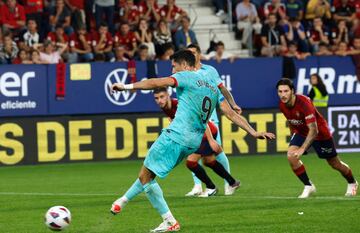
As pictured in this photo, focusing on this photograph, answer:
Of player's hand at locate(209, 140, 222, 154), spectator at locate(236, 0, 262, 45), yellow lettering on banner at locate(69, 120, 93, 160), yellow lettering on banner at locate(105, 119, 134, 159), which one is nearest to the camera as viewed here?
player's hand at locate(209, 140, 222, 154)

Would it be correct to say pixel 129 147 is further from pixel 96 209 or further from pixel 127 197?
pixel 127 197

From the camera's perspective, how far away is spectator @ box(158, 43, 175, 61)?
2617 centimetres

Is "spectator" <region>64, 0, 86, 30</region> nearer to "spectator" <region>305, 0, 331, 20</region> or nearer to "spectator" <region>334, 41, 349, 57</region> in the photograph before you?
"spectator" <region>305, 0, 331, 20</region>

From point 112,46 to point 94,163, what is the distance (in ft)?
10.6

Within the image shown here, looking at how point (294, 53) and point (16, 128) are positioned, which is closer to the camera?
point (16, 128)

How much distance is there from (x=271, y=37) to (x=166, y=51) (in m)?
3.50

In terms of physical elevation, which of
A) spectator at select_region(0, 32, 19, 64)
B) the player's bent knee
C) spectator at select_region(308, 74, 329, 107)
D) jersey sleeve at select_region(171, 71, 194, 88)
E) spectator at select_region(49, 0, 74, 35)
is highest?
jersey sleeve at select_region(171, 71, 194, 88)

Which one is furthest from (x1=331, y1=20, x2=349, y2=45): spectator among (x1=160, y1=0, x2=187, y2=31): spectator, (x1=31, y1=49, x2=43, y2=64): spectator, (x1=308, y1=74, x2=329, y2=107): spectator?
(x1=31, y1=49, x2=43, y2=64): spectator

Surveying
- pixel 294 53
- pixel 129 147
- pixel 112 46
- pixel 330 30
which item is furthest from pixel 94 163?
pixel 330 30

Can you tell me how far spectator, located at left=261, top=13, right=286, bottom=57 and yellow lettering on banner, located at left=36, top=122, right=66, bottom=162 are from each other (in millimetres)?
6099

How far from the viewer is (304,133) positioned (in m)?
16.5

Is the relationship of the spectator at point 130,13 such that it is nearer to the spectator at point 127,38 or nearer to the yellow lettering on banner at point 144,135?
the spectator at point 127,38

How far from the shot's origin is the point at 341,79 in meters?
27.0

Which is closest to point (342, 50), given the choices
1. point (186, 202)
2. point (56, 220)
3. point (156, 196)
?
point (186, 202)
